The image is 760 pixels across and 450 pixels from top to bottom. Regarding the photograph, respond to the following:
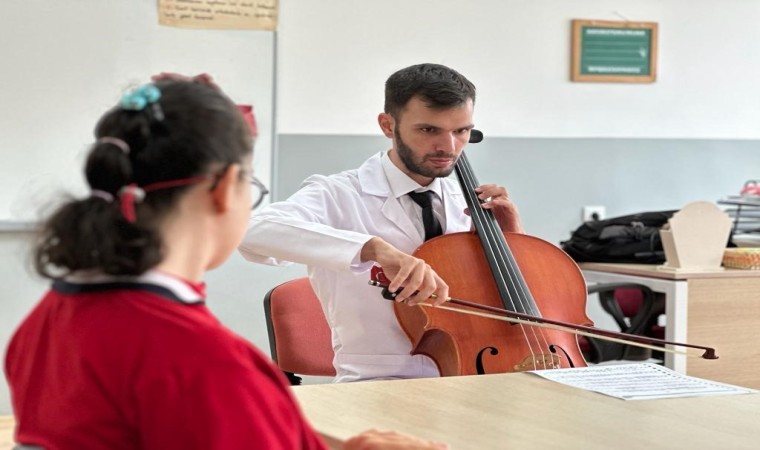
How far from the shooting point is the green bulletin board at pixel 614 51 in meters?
4.02

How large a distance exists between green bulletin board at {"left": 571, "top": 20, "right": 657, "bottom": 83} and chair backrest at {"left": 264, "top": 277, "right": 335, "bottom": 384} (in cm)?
203

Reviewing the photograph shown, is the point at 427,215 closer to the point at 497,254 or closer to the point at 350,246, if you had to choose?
the point at 497,254

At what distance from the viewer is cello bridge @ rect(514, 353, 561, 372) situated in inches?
76.8

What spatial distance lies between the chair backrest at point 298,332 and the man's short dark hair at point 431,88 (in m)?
0.44

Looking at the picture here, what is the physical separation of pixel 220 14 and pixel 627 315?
64.7 inches

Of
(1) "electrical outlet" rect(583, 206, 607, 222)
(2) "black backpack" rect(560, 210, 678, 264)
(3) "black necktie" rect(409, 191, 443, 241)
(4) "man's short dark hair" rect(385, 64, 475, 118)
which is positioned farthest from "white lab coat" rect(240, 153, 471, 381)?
(1) "electrical outlet" rect(583, 206, 607, 222)

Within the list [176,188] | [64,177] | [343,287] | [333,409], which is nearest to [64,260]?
[176,188]

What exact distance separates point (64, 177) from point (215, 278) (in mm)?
599

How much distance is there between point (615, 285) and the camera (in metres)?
3.30

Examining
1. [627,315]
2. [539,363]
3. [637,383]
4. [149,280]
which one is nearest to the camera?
[149,280]

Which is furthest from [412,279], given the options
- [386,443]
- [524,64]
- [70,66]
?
[524,64]

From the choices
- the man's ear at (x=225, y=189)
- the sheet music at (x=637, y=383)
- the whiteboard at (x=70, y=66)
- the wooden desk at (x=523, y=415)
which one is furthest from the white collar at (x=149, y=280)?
the whiteboard at (x=70, y=66)

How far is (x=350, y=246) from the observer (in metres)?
2.01

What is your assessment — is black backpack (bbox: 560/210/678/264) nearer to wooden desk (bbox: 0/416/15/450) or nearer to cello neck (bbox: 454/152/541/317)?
cello neck (bbox: 454/152/541/317)
